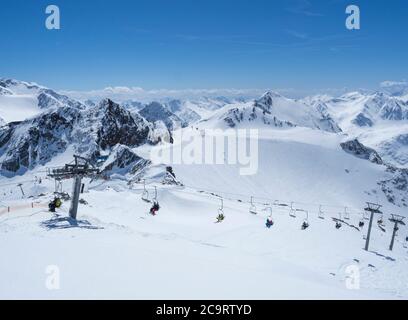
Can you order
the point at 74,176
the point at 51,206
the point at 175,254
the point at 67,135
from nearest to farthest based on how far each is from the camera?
the point at 175,254
the point at 51,206
the point at 74,176
the point at 67,135

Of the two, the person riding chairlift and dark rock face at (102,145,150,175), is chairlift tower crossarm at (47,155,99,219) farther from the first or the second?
dark rock face at (102,145,150,175)

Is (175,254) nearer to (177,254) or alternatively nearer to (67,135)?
(177,254)

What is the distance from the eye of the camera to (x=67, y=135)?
18825cm

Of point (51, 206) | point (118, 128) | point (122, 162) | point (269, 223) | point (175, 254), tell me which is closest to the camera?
point (175, 254)

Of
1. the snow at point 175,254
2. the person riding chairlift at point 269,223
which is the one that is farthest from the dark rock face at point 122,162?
the person riding chairlift at point 269,223

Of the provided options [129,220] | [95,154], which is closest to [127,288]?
[129,220]

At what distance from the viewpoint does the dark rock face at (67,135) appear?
176m

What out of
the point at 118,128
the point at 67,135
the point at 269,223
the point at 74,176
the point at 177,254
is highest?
the point at 118,128

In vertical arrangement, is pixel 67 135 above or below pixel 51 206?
above

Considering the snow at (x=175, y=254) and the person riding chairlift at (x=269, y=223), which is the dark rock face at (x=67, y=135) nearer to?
the snow at (x=175, y=254)

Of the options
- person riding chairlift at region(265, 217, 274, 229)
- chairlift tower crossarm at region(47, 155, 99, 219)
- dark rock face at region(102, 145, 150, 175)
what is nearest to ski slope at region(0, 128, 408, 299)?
person riding chairlift at region(265, 217, 274, 229)

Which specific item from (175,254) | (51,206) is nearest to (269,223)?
(51,206)

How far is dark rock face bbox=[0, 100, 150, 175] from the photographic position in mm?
176250

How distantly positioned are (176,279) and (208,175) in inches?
5247
